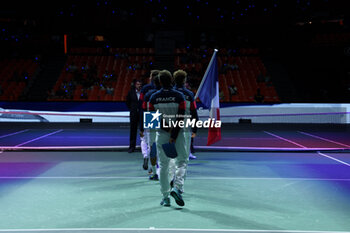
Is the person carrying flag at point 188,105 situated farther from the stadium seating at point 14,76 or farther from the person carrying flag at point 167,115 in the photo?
the stadium seating at point 14,76

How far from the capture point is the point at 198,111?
21.7 metres

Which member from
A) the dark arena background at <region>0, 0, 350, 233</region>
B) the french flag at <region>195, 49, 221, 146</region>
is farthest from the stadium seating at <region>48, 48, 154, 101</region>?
the french flag at <region>195, 49, 221, 146</region>

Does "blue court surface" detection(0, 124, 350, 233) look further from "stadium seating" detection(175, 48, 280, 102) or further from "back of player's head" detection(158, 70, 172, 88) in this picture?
"stadium seating" detection(175, 48, 280, 102)

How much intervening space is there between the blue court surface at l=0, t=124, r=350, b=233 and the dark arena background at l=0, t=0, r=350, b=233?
0.04 m

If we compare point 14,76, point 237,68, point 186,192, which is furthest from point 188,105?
point 14,76

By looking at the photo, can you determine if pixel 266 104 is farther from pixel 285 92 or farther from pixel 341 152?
pixel 341 152

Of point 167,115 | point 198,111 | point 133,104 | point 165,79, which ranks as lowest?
point 198,111

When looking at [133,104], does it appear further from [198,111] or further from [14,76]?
[14,76]

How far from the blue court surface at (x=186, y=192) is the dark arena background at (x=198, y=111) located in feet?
0.13

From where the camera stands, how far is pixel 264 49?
3500 cm

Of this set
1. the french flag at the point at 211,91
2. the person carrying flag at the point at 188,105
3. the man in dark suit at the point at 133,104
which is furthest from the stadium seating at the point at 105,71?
the person carrying flag at the point at 188,105

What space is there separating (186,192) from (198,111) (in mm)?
14113

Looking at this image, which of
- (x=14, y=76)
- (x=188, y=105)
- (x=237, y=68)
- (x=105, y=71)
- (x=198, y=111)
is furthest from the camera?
(x=237, y=68)

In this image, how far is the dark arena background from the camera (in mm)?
6480
